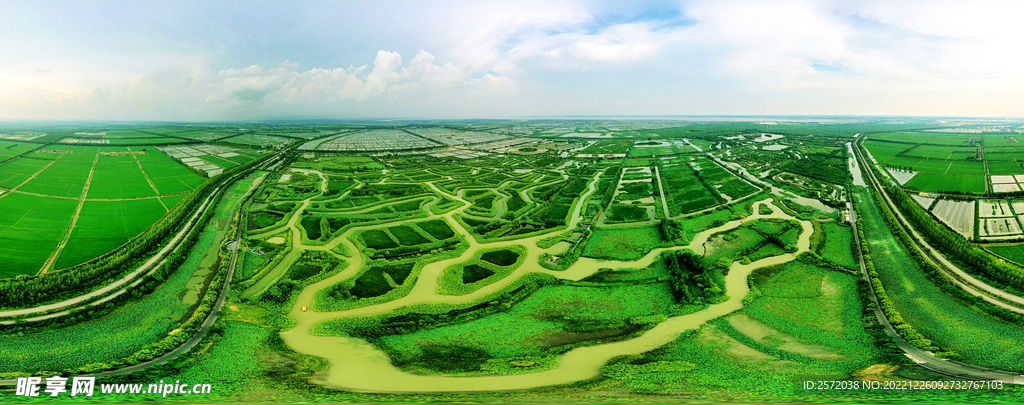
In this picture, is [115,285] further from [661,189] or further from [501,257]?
[661,189]

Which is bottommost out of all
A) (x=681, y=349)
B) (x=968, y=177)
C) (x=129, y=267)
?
(x=681, y=349)

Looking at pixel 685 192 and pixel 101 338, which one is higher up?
pixel 685 192

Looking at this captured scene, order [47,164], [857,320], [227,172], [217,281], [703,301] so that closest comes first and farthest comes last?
[857,320] < [703,301] < [217,281] < [47,164] < [227,172]

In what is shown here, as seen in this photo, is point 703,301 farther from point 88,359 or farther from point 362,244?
point 88,359

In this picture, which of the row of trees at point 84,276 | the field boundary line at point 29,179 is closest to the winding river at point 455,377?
the row of trees at point 84,276

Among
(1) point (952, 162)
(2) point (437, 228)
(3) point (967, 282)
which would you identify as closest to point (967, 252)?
(3) point (967, 282)

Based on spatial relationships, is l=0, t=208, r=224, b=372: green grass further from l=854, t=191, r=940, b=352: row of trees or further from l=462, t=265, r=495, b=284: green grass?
l=854, t=191, r=940, b=352: row of trees

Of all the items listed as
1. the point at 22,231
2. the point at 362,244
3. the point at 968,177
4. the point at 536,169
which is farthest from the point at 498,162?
the point at 968,177

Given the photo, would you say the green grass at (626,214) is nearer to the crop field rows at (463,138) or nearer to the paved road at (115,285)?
the paved road at (115,285)
